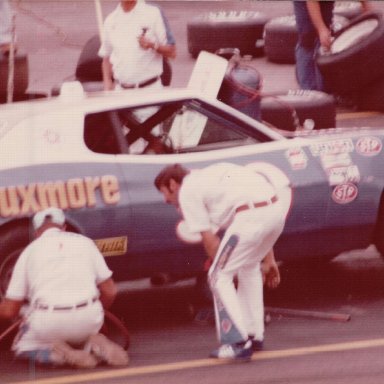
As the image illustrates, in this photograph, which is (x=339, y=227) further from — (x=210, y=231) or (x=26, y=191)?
(x=26, y=191)

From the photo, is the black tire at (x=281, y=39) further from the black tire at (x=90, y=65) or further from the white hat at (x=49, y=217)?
the white hat at (x=49, y=217)

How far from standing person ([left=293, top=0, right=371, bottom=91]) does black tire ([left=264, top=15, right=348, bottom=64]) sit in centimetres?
292

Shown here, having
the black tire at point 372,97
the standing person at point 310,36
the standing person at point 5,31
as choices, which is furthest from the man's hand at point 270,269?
the black tire at point 372,97

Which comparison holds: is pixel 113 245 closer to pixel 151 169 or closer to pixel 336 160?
pixel 151 169

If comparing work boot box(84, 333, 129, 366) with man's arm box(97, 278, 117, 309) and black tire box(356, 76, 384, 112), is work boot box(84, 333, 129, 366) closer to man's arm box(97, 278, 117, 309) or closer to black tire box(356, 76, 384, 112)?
man's arm box(97, 278, 117, 309)

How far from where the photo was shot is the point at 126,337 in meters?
7.76

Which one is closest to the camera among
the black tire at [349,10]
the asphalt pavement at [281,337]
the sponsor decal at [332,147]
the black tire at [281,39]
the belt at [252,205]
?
the asphalt pavement at [281,337]

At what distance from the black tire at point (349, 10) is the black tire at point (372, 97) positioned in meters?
2.76

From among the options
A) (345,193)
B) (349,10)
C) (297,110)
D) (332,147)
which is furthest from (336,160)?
(349,10)

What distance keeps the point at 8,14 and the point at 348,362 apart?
6534 mm

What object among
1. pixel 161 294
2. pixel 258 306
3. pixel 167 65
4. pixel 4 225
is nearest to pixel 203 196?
pixel 258 306

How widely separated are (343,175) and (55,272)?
2143mm

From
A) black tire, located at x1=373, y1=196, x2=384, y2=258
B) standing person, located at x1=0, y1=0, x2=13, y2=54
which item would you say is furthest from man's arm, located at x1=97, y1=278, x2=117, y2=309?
standing person, located at x1=0, y1=0, x2=13, y2=54

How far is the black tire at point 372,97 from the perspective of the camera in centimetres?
1355
